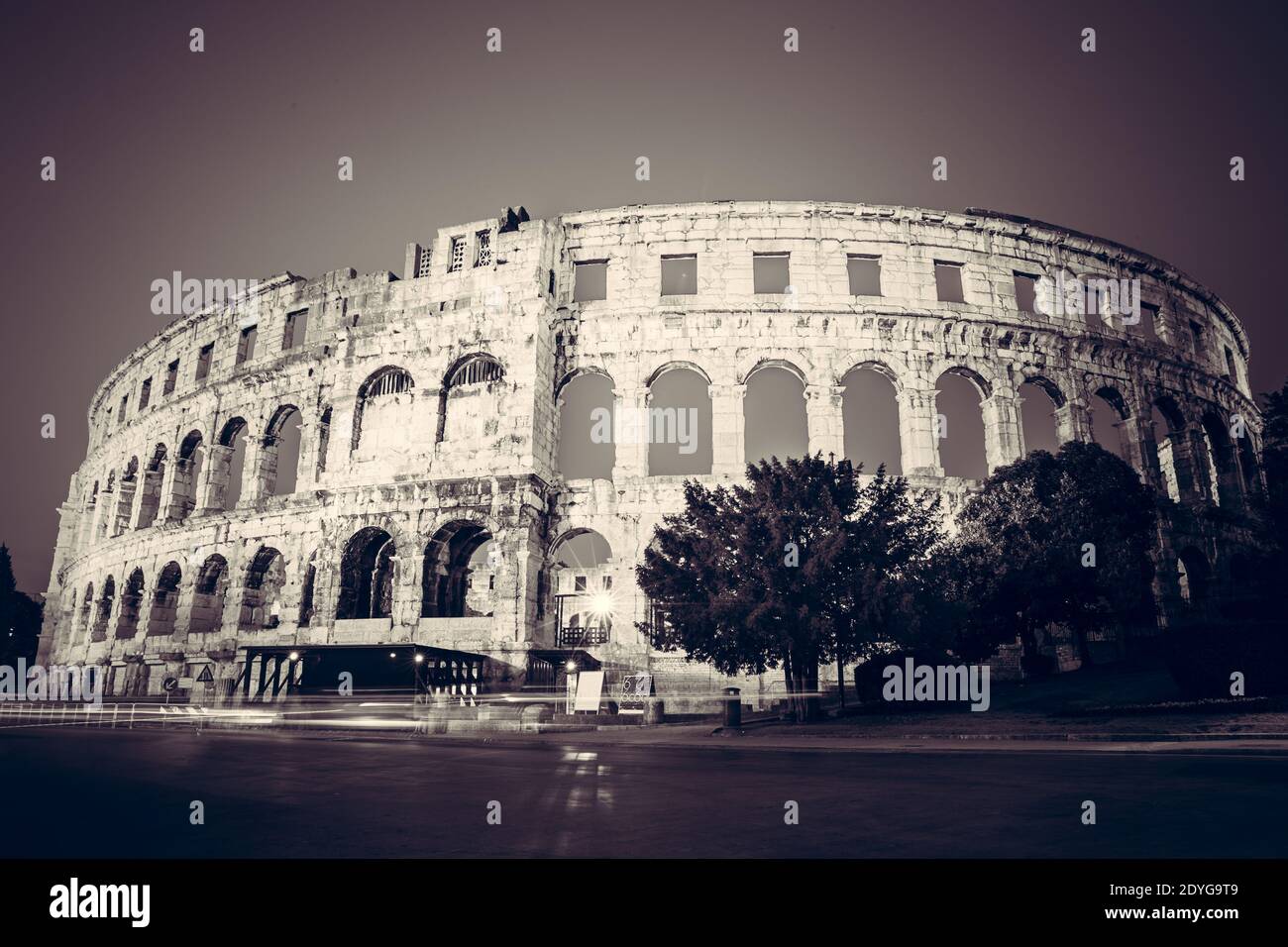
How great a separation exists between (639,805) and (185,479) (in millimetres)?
34440

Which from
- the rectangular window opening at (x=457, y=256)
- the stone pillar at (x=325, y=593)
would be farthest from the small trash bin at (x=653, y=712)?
the rectangular window opening at (x=457, y=256)

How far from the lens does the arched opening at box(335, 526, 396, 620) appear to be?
2620 centimetres

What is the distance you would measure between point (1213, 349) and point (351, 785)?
39722mm

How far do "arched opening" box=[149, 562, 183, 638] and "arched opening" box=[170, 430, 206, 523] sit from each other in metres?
2.34

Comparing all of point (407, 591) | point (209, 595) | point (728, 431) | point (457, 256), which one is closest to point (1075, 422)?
point (728, 431)

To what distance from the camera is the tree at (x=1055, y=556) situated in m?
20.1

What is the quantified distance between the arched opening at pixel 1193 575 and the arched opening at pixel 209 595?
37387 mm

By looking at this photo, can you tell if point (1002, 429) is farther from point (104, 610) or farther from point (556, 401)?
point (104, 610)

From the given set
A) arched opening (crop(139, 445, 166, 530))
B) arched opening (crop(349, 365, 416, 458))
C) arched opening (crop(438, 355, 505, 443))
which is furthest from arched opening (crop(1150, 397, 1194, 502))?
arched opening (crop(139, 445, 166, 530))

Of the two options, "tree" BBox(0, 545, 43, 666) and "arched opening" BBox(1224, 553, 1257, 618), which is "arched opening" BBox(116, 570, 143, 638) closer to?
"tree" BBox(0, 545, 43, 666)

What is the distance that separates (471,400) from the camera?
87.9 feet

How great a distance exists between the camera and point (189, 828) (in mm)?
4973

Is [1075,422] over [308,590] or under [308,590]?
over
